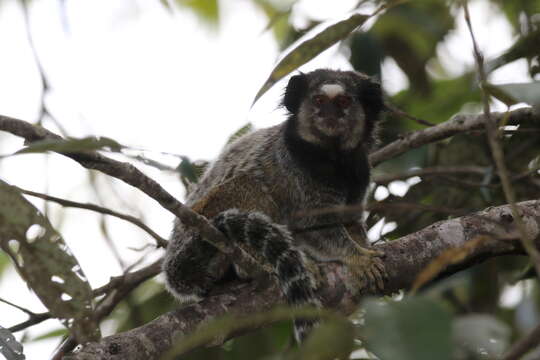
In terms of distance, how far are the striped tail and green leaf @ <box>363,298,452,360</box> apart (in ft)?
4.77

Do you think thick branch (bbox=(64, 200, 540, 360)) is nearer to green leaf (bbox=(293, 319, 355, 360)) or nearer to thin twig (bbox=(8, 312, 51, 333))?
thin twig (bbox=(8, 312, 51, 333))

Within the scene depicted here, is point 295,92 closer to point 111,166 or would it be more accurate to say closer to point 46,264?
point 111,166

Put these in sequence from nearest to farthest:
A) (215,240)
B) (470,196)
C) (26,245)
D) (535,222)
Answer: (26,245)
(215,240)
(535,222)
(470,196)

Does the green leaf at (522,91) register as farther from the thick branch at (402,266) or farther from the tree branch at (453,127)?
the tree branch at (453,127)

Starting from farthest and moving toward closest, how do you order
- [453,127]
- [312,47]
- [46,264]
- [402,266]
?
1. [453,127]
2. [402,266]
3. [312,47]
4. [46,264]

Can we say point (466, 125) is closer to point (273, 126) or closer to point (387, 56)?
point (273, 126)

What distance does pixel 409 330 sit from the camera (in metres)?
1.22

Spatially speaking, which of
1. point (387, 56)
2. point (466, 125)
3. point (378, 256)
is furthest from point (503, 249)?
point (387, 56)

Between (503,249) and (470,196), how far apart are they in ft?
4.65

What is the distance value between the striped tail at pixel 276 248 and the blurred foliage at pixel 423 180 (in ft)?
0.81

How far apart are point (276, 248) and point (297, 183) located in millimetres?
774

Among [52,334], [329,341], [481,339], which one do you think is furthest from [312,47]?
[52,334]

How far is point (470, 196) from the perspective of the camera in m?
4.12

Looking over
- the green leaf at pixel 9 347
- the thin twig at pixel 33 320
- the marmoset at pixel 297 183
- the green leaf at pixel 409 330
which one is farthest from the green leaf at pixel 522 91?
the thin twig at pixel 33 320
